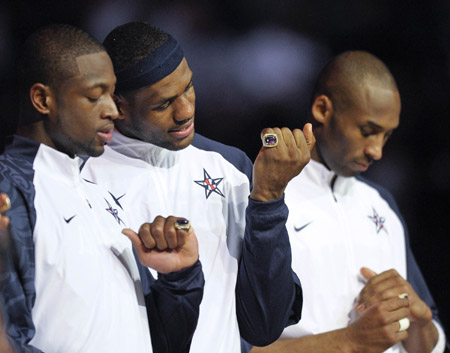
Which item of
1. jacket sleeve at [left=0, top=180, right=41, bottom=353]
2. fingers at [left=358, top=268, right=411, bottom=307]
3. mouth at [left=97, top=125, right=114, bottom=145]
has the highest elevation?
mouth at [left=97, top=125, right=114, bottom=145]

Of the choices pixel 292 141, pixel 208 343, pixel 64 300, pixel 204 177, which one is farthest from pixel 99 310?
pixel 292 141

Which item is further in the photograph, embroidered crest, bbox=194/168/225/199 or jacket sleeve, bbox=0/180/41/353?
embroidered crest, bbox=194/168/225/199

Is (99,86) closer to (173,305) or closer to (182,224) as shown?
(182,224)

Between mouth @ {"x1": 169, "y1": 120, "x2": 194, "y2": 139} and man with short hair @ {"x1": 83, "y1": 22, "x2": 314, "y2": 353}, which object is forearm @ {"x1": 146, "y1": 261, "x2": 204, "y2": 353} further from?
mouth @ {"x1": 169, "y1": 120, "x2": 194, "y2": 139}

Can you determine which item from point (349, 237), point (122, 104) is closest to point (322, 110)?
point (349, 237)

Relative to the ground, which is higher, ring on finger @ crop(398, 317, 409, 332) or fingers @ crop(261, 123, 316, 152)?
fingers @ crop(261, 123, 316, 152)

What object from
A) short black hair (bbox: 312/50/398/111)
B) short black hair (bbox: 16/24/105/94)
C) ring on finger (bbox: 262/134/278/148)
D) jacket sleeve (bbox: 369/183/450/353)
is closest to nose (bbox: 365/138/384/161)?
short black hair (bbox: 312/50/398/111)

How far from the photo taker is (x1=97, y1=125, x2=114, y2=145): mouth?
1.62m

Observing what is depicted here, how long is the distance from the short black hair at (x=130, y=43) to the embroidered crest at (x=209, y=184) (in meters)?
0.35

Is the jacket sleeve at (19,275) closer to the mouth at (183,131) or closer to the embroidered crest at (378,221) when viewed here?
the mouth at (183,131)

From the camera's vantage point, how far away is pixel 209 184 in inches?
74.2

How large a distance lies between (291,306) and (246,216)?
0.27 m

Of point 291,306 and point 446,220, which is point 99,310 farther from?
point 446,220

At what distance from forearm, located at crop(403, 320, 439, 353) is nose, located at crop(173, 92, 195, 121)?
1.09 metres
